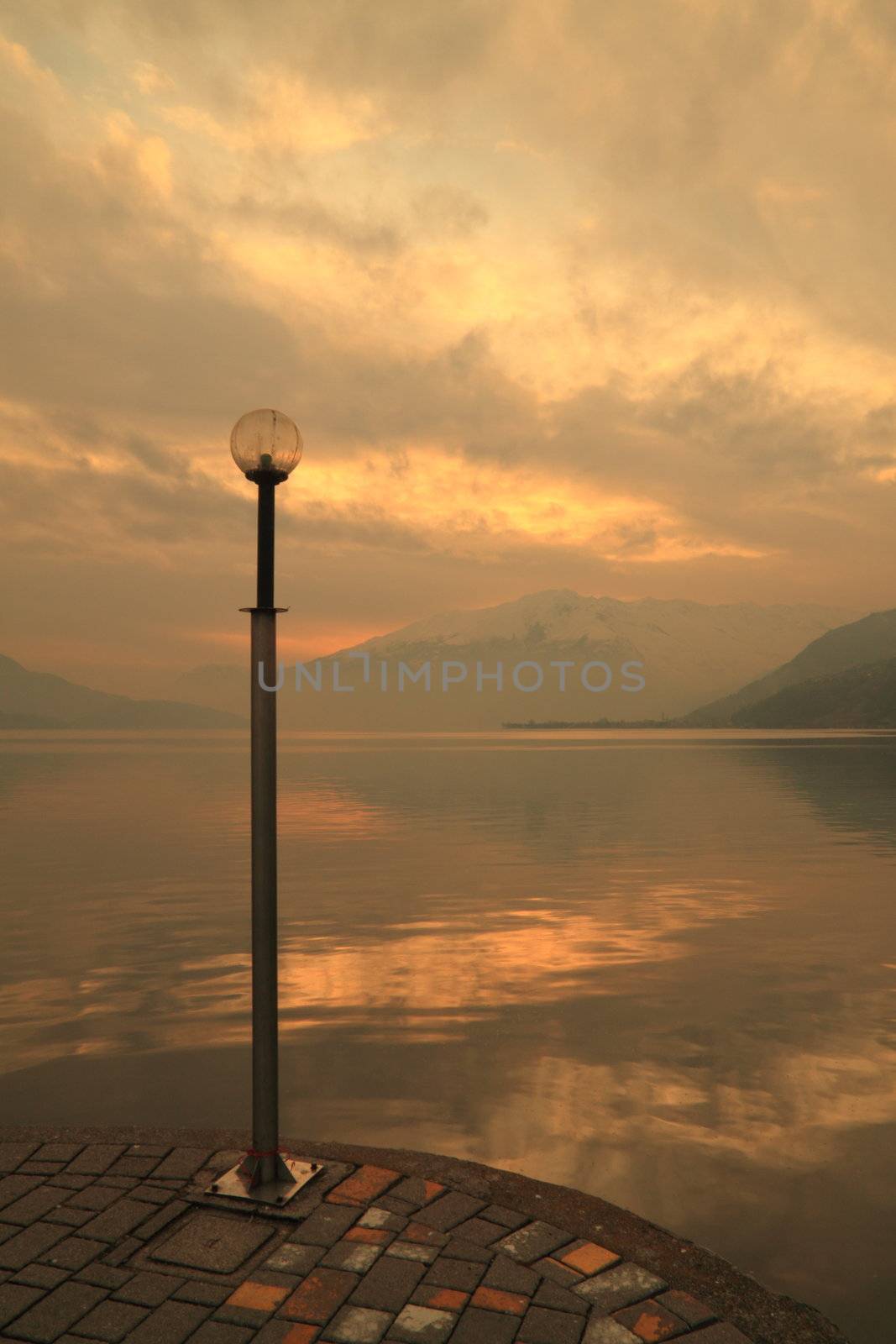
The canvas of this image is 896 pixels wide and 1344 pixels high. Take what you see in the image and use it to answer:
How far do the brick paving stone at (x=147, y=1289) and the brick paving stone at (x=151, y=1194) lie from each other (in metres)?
0.70

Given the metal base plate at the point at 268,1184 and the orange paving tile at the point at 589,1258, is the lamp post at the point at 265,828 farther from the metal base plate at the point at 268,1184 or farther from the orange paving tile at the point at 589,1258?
the orange paving tile at the point at 589,1258

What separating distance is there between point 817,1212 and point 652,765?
61978mm

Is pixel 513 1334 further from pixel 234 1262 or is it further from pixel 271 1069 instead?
pixel 271 1069

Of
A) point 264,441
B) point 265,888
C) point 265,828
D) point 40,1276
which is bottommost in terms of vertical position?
point 40,1276

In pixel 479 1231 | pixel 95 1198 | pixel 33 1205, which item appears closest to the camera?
pixel 479 1231

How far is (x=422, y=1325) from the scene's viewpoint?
14.1 feet

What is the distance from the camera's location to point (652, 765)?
2625 inches

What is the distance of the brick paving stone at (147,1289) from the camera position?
178 inches

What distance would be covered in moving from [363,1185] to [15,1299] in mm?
1891

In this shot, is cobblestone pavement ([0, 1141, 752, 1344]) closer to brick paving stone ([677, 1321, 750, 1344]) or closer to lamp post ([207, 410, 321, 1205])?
brick paving stone ([677, 1321, 750, 1344])

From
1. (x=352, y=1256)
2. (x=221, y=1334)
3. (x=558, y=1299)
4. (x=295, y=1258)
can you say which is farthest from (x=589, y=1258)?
(x=221, y=1334)

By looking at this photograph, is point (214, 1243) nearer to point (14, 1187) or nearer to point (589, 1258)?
point (14, 1187)

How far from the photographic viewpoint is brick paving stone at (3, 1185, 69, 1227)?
5.17m

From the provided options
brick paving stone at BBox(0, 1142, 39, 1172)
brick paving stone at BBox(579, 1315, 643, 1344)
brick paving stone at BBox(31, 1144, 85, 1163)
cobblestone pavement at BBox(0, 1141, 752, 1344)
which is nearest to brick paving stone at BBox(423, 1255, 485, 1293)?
cobblestone pavement at BBox(0, 1141, 752, 1344)
